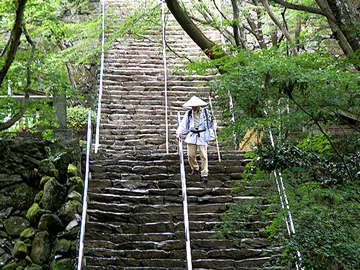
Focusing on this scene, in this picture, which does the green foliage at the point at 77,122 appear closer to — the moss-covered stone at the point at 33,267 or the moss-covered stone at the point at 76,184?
the moss-covered stone at the point at 76,184

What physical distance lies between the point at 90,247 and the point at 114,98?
5.76m

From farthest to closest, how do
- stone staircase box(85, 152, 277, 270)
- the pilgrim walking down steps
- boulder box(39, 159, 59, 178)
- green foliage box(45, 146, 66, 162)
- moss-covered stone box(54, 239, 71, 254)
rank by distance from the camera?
Result: green foliage box(45, 146, 66, 162), boulder box(39, 159, 59, 178), the pilgrim walking down steps, moss-covered stone box(54, 239, 71, 254), stone staircase box(85, 152, 277, 270)

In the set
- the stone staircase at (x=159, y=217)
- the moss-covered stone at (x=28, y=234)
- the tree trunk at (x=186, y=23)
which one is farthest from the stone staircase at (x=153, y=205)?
the moss-covered stone at (x=28, y=234)

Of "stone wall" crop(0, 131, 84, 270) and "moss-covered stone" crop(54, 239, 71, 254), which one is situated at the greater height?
"stone wall" crop(0, 131, 84, 270)

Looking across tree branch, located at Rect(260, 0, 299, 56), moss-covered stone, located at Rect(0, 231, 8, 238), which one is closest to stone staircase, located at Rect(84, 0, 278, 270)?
moss-covered stone, located at Rect(0, 231, 8, 238)

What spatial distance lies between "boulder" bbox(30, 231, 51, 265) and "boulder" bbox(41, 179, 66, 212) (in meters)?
0.59

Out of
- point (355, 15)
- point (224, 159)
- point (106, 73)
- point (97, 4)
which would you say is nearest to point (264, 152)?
point (355, 15)

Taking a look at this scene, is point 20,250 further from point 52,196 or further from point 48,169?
point 48,169

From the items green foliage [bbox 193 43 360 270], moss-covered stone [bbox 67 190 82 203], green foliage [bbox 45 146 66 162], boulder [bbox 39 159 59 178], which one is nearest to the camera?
green foliage [bbox 193 43 360 270]

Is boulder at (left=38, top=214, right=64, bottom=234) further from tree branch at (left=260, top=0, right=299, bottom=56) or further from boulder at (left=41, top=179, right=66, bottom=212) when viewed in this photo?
tree branch at (left=260, top=0, right=299, bottom=56)

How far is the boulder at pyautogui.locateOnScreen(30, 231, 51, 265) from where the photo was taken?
7.58 metres

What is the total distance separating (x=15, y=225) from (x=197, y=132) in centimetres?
419

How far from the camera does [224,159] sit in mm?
8461

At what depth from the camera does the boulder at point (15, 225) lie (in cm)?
797
